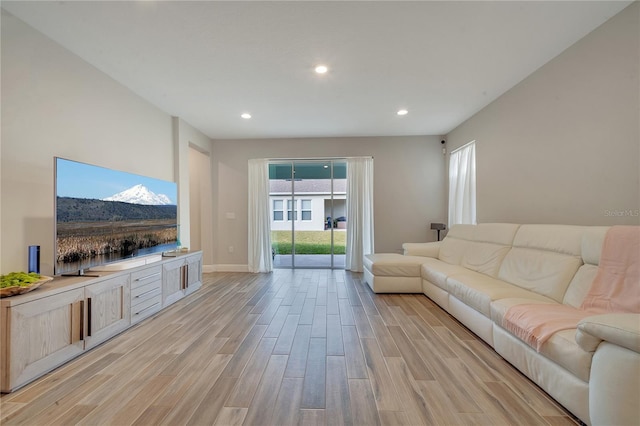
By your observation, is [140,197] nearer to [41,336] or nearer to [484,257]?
[41,336]

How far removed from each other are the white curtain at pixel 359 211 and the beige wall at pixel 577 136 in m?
2.23

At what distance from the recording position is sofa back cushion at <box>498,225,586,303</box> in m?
2.21

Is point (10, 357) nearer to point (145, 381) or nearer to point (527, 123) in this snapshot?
point (145, 381)

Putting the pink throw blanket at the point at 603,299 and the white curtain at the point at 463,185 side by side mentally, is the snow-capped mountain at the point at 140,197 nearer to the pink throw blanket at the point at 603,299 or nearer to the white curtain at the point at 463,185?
the pink throw blanket at the point at 603,299

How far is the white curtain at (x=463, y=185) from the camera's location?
172 inches

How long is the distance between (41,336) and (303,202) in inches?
170

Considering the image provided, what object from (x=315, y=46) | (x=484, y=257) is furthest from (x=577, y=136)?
(x=315, y=46)

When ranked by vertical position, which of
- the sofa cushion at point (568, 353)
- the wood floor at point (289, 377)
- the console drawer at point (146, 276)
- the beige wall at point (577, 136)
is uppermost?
the beige wall at point (577, 136)

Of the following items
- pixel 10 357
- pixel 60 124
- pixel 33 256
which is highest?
pixel 60 124

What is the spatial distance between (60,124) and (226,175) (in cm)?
314

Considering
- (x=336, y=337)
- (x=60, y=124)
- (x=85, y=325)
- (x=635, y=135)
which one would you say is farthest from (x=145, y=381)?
(x=635, y=135)

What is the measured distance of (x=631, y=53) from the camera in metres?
2.00

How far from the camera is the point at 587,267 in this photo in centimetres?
208

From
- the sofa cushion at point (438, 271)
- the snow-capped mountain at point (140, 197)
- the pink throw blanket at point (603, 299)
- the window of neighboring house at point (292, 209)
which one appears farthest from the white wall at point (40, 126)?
the sofa cushion at point (438, 271)
